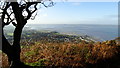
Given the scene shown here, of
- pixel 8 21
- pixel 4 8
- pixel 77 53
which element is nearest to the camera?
pixel 4 8

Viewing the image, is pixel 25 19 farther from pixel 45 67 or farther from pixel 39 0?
pixel 45 67

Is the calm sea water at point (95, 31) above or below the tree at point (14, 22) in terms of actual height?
below

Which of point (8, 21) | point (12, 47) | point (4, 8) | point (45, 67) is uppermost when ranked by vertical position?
point (4, 8)

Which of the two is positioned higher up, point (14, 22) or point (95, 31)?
point (14, 22)

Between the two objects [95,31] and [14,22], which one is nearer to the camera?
[14,22]

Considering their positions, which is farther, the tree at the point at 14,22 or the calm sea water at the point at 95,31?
the calm sea water at the point at 95,31

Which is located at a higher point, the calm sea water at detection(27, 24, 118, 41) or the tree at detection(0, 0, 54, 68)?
the tree at detection(0, 0, 54, 68)

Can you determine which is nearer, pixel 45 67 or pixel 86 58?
pixel 45 67

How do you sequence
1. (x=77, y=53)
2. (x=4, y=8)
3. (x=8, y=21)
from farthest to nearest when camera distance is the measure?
(x=77, y=53) → (x=8, y=21) → (x=4, y=8)

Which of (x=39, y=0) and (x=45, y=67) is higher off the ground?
(x=39, y=0)

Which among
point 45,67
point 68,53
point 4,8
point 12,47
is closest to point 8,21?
point 4,8

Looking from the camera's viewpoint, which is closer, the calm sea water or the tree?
the tree
